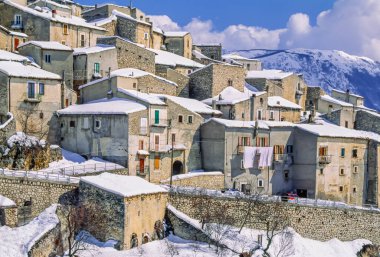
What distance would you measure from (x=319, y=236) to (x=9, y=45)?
119 ft

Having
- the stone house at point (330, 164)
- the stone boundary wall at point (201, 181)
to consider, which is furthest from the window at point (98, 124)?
the stone house at point (330, 164)

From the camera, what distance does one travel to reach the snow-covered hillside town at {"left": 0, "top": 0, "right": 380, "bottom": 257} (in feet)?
154

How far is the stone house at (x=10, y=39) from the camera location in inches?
2650

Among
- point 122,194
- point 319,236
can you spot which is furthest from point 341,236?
point 122,194

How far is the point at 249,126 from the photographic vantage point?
6488cm

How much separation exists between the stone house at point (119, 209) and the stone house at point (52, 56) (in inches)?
809

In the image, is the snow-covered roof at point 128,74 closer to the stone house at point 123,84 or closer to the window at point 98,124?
the stone house at point 123,84

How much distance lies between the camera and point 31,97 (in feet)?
189

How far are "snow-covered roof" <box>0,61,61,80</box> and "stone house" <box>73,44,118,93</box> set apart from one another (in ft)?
22.7

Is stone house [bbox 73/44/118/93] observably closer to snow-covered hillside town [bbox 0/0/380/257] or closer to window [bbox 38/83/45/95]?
snow-covered hillside town [bbox 0/0/380/257]

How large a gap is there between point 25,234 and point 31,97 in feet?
57.0

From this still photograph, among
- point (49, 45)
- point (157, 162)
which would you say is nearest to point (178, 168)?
point (157, 162)

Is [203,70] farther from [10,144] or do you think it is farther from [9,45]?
[10,144]

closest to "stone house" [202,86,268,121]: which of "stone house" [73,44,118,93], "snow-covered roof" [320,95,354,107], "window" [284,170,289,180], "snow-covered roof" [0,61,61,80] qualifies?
"window" [284,170,289,180]
